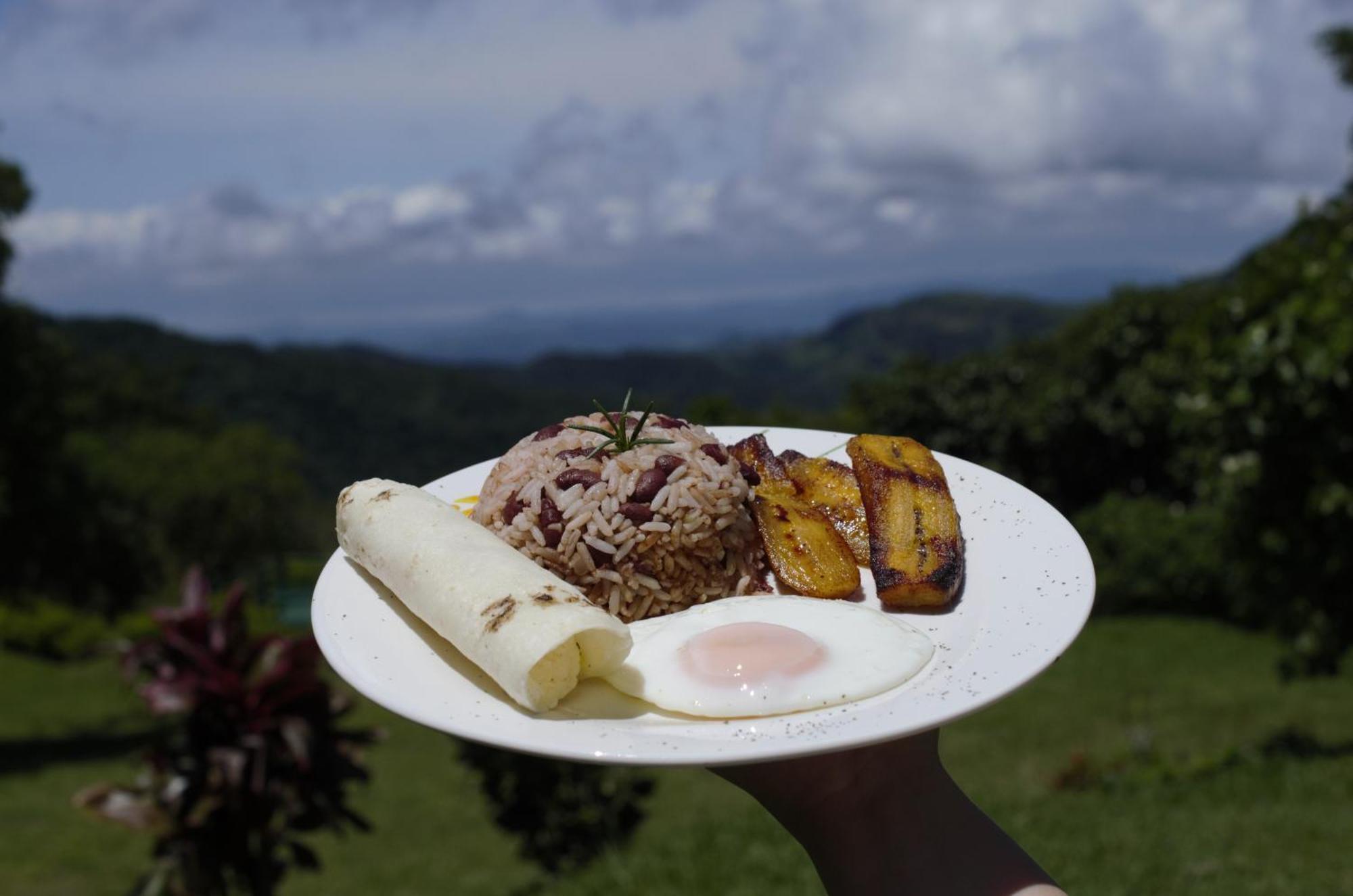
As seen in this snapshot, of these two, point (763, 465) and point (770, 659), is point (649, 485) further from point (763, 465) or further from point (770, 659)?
point (770, 659)

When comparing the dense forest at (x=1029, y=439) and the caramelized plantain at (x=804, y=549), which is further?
the dense forest at (x=1029, y=439)

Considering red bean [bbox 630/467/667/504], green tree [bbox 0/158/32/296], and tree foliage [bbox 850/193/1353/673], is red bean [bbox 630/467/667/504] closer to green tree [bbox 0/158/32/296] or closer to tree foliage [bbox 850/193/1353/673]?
tree foliage [bbox 850/193/1353/673]

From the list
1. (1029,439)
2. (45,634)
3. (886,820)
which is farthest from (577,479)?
(45,634)

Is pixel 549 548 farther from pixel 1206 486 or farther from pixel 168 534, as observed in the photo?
pixel 168 534

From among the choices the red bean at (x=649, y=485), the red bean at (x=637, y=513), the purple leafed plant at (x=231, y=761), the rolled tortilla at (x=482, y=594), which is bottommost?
the purple leafed plant at (x=231, y=761)

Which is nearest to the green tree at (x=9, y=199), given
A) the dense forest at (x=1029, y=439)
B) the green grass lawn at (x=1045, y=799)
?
the dense forest at (x=1029, y=439)

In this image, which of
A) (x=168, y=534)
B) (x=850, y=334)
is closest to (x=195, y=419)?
(x=168, y=534)

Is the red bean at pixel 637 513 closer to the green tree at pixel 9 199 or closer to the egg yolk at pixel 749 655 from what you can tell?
the egg yolk at pixel 749 655

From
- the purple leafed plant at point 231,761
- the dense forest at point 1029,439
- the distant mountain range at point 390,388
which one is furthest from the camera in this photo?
the distant mountain range at point 390,388
